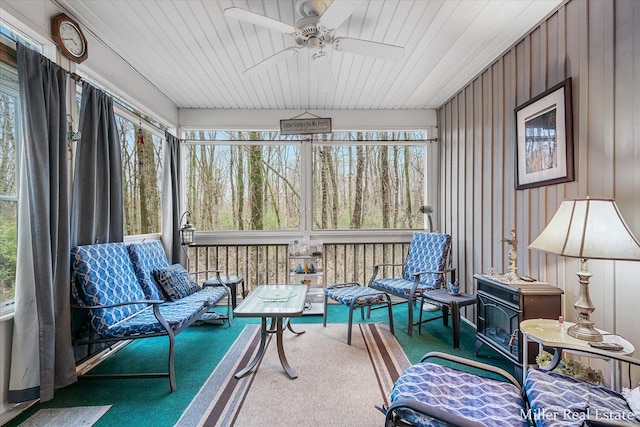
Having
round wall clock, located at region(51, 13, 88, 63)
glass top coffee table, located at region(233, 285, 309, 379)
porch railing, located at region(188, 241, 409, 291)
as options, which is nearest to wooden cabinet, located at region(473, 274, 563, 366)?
glass top coffee table, located at region(233, 285, 309, 379)

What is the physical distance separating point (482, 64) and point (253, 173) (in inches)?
120

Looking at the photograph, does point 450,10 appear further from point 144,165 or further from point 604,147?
point 144,165

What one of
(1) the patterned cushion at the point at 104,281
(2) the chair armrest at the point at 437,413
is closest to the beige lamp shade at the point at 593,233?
(2) the chair armrest at the point at 437,413

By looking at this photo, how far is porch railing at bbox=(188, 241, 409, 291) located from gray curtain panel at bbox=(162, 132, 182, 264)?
45 cm

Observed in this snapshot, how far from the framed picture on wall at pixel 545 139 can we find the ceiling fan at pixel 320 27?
1.16 m

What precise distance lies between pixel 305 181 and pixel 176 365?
2667 millimetres

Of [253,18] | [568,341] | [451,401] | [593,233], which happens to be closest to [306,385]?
[451,401]

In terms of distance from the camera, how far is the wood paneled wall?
1.65 metres

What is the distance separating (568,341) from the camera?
61.4 inches

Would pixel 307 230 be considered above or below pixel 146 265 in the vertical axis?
above

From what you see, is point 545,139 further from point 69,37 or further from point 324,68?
point 69,37

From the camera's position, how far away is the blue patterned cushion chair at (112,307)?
2088mm

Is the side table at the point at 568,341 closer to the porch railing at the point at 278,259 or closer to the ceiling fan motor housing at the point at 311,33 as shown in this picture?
the ceiling fan motor housing at the point at 311,33

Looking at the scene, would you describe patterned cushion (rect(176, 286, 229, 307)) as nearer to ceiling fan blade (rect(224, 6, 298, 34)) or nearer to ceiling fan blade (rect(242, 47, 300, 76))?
ceiling fan blade (rect(242, 47, 300, 76))
